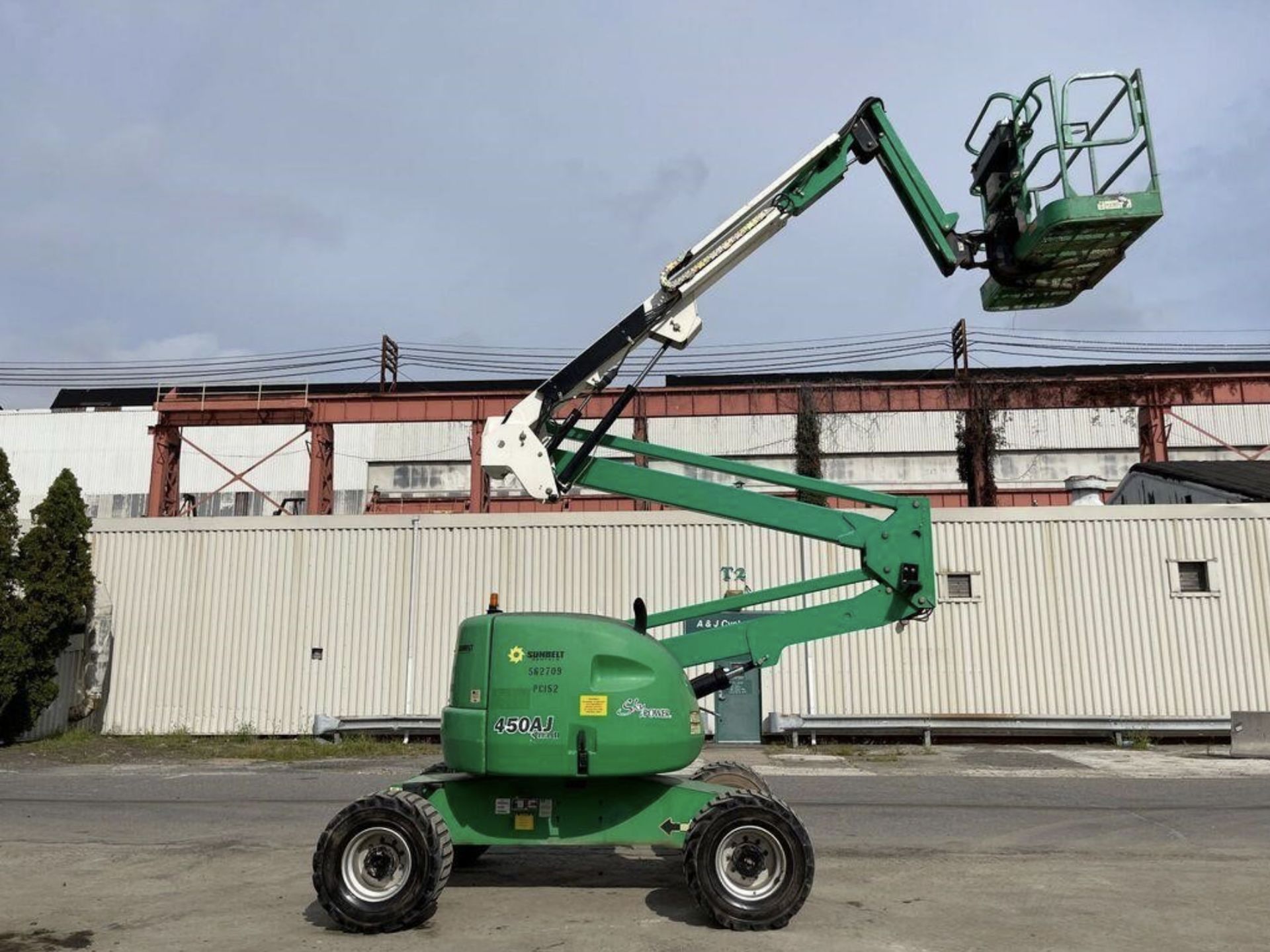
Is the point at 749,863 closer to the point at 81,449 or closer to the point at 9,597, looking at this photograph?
the point at 9,597

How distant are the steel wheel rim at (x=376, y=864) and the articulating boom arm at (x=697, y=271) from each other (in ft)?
8.83

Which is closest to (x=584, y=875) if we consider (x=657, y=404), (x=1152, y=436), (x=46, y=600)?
(x=46, y=600)

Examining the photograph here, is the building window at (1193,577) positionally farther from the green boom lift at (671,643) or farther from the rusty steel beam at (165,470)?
the rusty steel beam at (165,470)

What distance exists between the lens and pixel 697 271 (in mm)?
7641

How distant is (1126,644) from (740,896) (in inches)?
568

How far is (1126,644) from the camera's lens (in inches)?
698

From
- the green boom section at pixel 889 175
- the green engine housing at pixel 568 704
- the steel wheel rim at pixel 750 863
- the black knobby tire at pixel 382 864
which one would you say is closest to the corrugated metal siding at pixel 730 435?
the green boom section at pixel 889 175

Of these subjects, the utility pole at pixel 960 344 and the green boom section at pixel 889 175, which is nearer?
the green boom section at pixel 889 175

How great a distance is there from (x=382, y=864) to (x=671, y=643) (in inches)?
98.0

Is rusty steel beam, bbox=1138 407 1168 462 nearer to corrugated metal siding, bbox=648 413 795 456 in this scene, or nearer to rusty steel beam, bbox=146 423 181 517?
corrugated metal siding, bbox=648 413 795 456

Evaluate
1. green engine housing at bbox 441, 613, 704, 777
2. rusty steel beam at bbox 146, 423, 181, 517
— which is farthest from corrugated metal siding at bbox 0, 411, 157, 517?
green engine housing at bbox 441, 613, 704, 777

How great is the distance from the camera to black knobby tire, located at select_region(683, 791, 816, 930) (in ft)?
19.4

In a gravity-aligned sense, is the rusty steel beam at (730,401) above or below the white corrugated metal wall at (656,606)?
above

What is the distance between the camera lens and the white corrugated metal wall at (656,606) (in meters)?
17.7
